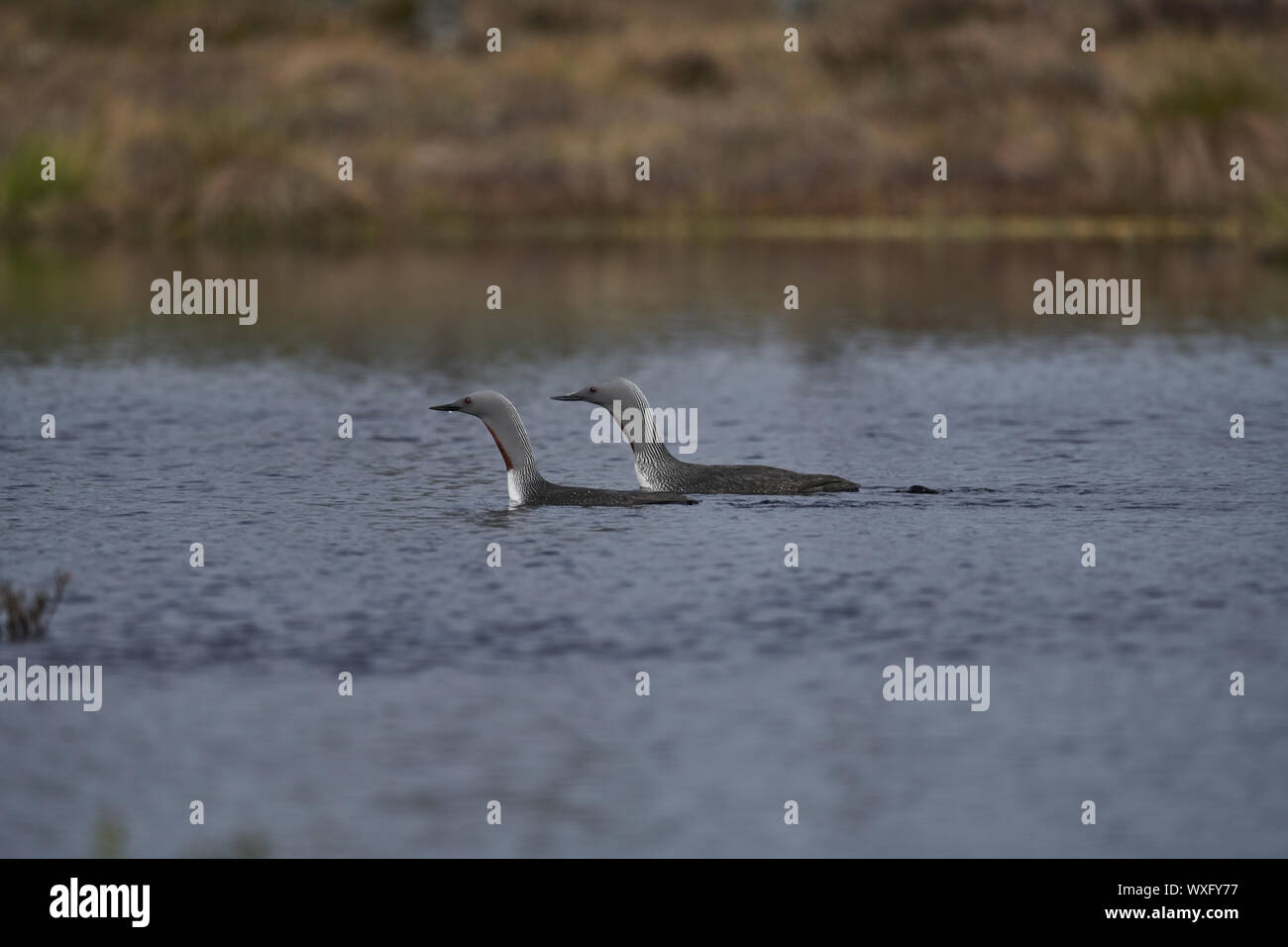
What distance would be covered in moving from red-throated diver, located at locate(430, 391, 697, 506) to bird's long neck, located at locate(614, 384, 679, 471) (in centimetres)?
27

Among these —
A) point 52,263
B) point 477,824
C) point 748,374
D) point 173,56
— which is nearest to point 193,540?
point 477,824

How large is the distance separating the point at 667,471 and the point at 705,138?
28.7 m

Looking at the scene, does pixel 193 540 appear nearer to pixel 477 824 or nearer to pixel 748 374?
pixel 477 824

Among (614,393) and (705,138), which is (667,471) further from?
(705,138)

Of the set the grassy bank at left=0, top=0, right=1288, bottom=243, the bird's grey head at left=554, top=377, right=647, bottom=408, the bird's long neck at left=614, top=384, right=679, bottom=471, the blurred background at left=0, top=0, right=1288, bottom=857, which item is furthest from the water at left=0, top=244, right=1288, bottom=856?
the grassy bank at left=0, top=0, right=1288, bottom=243

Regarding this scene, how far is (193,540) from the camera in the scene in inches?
572

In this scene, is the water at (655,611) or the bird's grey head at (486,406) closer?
the water at (655,611)

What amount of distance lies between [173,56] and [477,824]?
45967 mm

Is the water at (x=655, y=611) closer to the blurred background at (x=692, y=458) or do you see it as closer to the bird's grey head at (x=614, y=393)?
the blurred background at (x=692, y=458)

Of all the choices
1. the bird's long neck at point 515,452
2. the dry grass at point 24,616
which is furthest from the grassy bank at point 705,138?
the dry grass at point 24,616

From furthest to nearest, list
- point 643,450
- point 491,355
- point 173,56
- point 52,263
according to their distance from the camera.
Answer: point 173,56, point 52,263, point 491,355, point 643,450

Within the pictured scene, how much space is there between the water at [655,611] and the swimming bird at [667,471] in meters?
0.35

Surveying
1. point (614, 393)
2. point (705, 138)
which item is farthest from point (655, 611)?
point (705, 138)

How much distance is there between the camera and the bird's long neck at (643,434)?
51.7 ft
